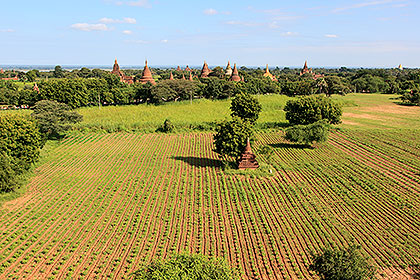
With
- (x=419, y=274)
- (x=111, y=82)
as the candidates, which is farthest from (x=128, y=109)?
(x=419, y=274)

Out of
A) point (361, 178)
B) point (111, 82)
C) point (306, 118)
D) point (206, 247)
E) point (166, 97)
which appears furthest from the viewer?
point (111, 82)

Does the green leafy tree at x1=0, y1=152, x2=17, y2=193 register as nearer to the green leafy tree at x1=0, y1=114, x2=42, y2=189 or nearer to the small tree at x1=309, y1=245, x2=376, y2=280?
the green leafy tree at x1=0, y1=114, x2=42, y2=189

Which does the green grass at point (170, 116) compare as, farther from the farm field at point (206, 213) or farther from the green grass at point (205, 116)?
the farm field at point (206, 213)

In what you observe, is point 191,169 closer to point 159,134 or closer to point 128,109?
point 159,134

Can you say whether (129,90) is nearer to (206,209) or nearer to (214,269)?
(206,209)

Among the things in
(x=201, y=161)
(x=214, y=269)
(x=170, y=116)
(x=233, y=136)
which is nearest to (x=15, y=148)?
(x=201, y=161)

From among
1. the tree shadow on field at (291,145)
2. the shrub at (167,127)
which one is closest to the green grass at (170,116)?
the shrub at (167,127)
